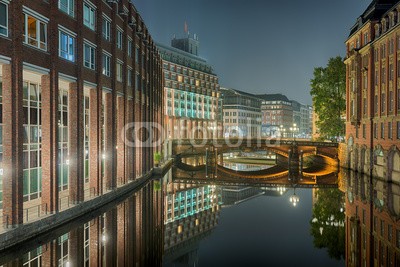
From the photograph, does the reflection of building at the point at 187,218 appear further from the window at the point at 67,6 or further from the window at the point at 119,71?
the window at the point at 67,6

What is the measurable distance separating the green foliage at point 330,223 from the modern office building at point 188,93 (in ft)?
276

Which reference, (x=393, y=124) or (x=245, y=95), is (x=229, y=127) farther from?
(x=393, y=124)

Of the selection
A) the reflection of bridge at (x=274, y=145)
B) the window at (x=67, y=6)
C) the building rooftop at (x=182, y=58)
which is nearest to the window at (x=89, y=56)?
the window at (x=67, y=6)

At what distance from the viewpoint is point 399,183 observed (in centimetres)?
4456

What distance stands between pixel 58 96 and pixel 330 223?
67.1 ft

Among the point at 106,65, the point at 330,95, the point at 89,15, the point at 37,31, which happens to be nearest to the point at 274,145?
the point at 330,95

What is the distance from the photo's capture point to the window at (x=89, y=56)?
103 feet

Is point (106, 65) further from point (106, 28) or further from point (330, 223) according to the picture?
point (330, 223)

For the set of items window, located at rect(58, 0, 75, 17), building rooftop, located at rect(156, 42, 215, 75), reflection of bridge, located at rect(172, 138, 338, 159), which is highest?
building rooftop, located at rect(156, 42, 215, 75)

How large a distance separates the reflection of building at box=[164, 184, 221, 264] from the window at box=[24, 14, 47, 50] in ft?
45.4

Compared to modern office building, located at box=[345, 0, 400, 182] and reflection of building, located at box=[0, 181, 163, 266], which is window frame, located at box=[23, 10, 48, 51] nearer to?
reflection of building, located at box=[0, 181, 163, 266]

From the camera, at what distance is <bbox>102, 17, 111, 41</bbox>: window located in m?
35.9

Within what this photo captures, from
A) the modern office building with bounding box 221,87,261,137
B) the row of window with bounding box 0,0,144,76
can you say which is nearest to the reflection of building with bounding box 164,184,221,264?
the row of window with bounding box 0,0,144,76

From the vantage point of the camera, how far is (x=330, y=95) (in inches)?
2872
